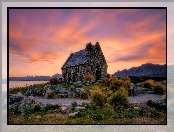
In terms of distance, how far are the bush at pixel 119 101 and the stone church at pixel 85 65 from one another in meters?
0.54

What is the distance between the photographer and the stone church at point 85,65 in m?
5.93

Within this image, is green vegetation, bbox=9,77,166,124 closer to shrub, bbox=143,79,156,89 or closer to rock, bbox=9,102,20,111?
shrub, bbox=143,79,156,89

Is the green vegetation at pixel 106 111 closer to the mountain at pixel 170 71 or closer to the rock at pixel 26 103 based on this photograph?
the rock at pixel 26 103

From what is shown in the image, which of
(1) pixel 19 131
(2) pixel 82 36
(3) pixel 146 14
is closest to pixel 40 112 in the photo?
(1) pixel 19 131

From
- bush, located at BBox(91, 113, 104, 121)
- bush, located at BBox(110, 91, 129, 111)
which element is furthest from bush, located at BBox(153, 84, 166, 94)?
bush, located at BBox(91, 113, 104, 121)

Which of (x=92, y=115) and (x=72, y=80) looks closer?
(x=92, y=115)

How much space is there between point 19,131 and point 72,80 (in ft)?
5.62

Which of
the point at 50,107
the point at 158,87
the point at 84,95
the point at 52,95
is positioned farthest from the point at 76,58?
the point at 158,87

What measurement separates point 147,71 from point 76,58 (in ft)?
5.51

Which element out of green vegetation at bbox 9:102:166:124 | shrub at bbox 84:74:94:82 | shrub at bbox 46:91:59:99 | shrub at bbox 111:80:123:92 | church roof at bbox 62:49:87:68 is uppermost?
church roof at bbox 62:49:87:68

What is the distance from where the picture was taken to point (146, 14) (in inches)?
229

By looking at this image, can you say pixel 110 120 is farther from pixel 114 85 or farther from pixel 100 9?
pixel 100 9

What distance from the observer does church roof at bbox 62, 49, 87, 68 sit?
19.3ft

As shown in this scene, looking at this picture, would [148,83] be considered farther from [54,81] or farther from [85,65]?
[54,81]
